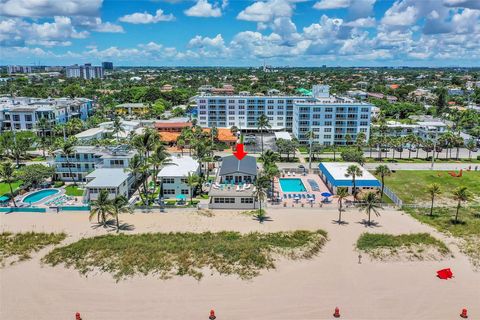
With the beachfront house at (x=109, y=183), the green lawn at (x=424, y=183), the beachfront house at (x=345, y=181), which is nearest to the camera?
the beachfront house at (x=109, y=183)

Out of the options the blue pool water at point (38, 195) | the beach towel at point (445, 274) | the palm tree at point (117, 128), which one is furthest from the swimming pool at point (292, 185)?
the palm tree at point (117, 128)

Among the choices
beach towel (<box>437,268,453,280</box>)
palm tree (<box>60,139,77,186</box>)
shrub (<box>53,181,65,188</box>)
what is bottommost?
beach towel (<box>437,268,453,280</box>)

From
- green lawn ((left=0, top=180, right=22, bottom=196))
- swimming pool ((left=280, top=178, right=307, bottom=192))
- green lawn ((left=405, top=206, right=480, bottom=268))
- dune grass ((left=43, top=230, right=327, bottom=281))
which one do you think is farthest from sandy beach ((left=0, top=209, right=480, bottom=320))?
green lawn ((left=0, top=180, right=22, bottom=196))

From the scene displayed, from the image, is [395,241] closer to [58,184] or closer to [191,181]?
[191,181]

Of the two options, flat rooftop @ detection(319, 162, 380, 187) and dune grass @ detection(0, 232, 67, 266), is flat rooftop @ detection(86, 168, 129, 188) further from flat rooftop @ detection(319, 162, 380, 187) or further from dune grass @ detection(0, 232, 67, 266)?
flat rooftop @ detection(319, 162, 380, 187)

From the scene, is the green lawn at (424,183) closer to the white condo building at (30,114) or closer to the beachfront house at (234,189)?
the beachfront house at (234,189)

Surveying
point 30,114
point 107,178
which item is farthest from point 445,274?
point 30,114
